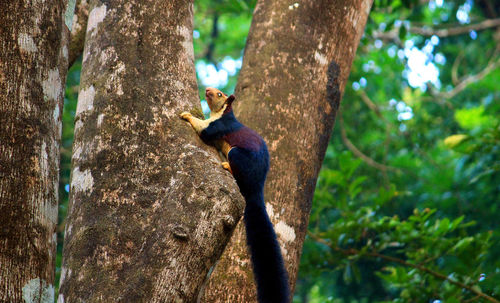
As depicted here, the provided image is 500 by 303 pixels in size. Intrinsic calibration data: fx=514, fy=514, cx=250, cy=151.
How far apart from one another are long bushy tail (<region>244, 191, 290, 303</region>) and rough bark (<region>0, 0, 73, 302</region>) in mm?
971

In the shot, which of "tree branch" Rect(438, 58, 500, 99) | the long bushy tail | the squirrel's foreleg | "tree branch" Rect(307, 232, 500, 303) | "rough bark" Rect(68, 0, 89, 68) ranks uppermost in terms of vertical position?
"tree branch" Rect(438, 58, 500, 99)

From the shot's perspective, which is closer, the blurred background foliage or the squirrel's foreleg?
the squirrel's foreleg

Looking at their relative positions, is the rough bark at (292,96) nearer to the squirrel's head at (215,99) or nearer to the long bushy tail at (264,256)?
the long bushy tail at (264,256)

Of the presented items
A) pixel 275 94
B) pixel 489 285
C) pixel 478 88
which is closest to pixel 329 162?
pixel 478 88

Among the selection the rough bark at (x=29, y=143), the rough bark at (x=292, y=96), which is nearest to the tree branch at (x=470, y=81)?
the rough bark at (x=292, y=96)

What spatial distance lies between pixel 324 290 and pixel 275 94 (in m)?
5.58

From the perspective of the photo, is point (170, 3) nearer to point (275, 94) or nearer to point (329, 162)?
point (275, 94)

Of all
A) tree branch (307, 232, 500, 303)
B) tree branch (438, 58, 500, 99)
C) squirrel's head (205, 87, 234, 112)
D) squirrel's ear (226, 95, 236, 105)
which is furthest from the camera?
tree branch (438, 58, 500, 99)

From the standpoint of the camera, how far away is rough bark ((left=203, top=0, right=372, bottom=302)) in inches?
109

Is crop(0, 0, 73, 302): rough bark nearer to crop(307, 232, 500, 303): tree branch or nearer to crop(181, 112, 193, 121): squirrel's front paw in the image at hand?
crop(181, 112, 193, 121): squirrel's front paw

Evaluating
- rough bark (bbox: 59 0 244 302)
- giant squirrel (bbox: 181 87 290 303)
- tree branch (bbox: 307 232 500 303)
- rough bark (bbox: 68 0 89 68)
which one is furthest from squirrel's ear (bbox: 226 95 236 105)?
tree branch (bbox: 307 232 500 303)

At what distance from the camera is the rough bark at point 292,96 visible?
277cm

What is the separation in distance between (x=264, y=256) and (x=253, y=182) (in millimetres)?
509

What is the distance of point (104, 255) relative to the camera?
5.92 ft
